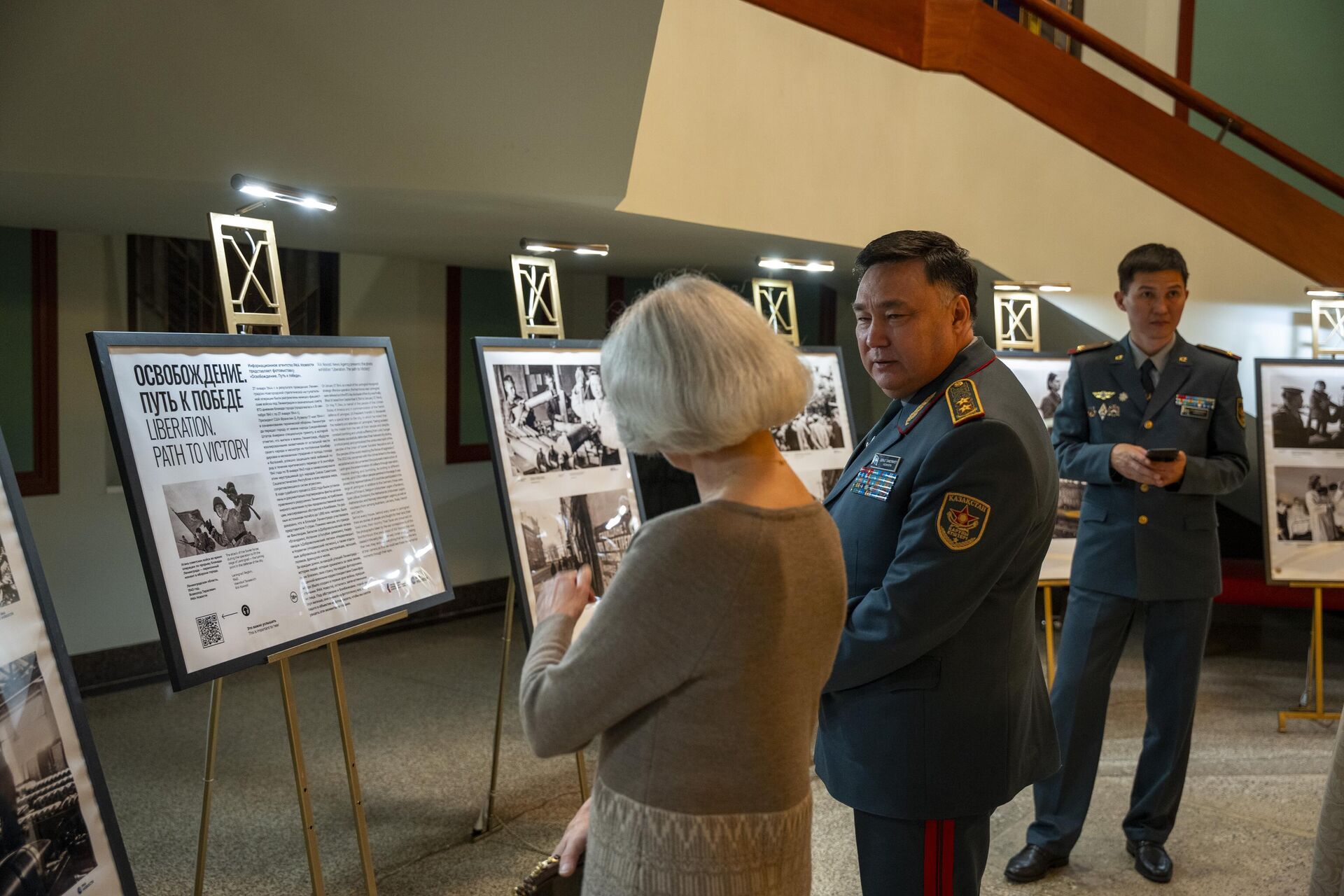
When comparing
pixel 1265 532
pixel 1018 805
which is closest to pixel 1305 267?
pixel 1265 532

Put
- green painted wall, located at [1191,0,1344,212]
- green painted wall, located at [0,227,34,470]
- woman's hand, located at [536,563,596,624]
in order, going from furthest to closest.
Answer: green painted wall, located at [1191,0,1344,212] < green painted wall, located at [0,227,34,470] < woman's hand, located at [536,563,596,624]

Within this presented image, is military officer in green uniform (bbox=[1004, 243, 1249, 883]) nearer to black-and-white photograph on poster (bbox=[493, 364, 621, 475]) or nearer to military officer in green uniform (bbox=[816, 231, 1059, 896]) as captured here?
military officer in green uniform (bbox=[816, 231, 1059, 896])

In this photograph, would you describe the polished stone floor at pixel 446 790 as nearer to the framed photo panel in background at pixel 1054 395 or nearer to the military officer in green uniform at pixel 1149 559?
the military officer in green uniform at pixel 1149 559

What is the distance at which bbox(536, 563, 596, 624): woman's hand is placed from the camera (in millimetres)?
1238

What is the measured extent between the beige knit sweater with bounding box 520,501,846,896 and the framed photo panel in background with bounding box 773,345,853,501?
2688mm

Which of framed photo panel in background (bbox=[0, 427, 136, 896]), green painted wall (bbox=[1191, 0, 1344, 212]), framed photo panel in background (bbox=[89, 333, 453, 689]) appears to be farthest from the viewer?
green painted wall (bbox=[1191, 0, 1344, 212])

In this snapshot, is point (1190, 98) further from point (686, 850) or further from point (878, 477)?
point (686, 850)

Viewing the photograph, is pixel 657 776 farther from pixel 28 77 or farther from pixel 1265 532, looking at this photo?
pixel 1265 532

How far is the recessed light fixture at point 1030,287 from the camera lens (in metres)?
4.27

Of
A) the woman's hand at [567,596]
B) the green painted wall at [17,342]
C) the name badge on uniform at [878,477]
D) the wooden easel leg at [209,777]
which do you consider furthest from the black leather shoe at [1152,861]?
the green painted wall at [17,342]

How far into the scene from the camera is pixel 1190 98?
4664mm

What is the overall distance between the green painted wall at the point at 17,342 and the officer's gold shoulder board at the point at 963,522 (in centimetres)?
392

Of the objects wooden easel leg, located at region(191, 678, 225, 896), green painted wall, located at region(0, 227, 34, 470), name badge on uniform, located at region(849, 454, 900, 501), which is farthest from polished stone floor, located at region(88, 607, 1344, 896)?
name badge on uniform, located at region(849, 454, 900, 501)

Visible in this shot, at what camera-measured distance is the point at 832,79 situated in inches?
155
